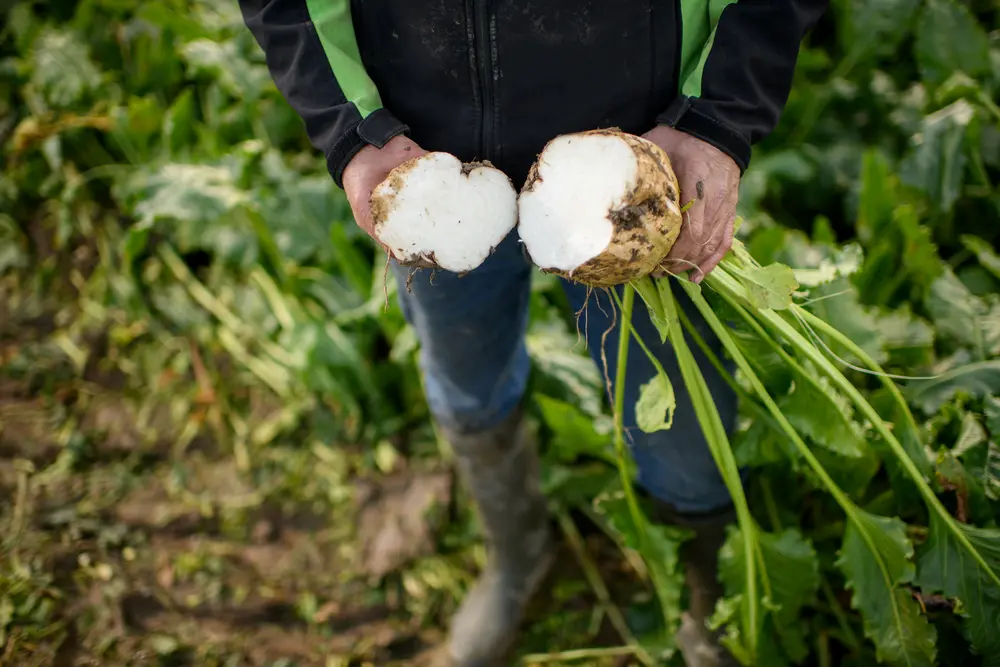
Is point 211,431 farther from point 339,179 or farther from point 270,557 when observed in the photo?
point 339,179

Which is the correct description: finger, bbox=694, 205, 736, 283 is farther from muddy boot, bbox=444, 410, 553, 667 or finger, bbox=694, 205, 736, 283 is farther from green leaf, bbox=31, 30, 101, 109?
green leaf, bbox=31, 30, 101, 109

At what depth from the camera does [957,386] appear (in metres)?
1.04

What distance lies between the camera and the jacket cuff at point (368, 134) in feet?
2.42

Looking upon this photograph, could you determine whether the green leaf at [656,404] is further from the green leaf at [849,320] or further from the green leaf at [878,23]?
the green leaf at [878,23]

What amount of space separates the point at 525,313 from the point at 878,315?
0.61 meters

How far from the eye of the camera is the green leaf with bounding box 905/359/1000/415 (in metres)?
1.03

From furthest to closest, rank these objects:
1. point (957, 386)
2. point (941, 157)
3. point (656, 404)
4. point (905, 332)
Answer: point (941, 157) → point (905, 332) → point (957, 386) → point (656, 404)

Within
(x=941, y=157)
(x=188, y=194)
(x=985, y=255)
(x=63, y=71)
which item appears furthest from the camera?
(x=63, y=71)

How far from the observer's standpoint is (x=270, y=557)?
143 centimetres

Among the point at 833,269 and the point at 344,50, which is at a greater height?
the point at 344,50

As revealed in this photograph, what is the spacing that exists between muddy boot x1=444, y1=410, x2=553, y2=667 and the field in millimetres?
66

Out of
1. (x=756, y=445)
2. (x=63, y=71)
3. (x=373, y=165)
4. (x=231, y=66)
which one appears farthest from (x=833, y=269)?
(x=63, y=71)

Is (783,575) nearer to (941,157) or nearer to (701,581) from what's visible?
(701,581)

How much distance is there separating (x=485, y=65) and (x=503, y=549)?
82 cm
